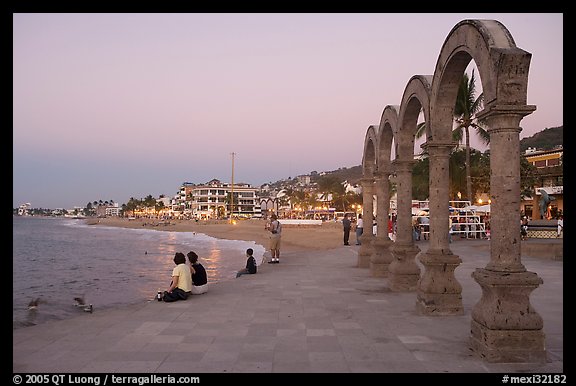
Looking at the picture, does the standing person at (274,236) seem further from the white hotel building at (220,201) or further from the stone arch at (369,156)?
the white hotel building at (220,201)

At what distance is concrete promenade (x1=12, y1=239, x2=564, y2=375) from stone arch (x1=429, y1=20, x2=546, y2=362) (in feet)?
0.99

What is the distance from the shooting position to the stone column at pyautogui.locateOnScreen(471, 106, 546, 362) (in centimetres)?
589

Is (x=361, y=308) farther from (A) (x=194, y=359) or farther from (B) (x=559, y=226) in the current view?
(B) (x=559, y=226)

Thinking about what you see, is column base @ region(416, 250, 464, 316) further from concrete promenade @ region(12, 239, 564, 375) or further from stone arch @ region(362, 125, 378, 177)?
stone arch @ region(362, 125, 378, 177)

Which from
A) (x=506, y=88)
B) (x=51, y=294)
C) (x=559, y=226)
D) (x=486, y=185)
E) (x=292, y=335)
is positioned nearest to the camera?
(x=506, y=88)

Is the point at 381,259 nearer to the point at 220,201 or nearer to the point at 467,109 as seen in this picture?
the point at 467,109

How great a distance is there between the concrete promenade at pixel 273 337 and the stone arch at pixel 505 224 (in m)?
0.30

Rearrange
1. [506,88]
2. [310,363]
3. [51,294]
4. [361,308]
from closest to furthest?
[310,363]
[506,88]
[361,308]
[51,294]

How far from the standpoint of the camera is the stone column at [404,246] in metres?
11.1

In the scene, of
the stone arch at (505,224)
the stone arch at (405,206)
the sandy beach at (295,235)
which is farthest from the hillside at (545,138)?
the stone arch at (505,224)
